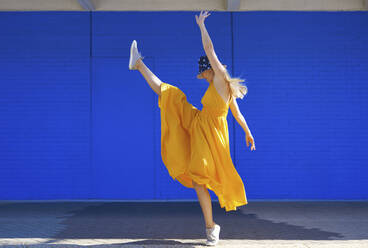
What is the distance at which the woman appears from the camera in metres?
4.09

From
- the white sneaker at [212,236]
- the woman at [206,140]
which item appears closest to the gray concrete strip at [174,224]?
the white sneaker at [212,236]

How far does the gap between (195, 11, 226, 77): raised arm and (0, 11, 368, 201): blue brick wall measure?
3.50 m

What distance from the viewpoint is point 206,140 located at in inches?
163

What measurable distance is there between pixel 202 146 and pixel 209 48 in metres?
0.93

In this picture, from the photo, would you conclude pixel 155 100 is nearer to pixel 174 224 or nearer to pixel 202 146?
pixel 174 224

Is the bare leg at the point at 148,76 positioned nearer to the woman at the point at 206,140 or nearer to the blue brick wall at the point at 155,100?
the woman at the point at 206,140

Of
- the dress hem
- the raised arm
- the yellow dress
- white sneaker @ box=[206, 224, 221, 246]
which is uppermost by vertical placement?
the raised arm

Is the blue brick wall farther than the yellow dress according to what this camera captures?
Yes

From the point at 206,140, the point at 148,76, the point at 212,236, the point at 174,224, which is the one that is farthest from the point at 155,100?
the point at 212,236

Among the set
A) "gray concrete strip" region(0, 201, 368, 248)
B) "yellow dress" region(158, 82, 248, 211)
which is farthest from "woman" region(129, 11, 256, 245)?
"gray concrete strip" region(0, 201, 368, 248)

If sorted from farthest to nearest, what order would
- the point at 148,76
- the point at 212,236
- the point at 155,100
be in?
the point at 155,100 < the point at 148,76 < the point at 212,236

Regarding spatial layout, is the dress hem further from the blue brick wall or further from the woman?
the blue brick wall

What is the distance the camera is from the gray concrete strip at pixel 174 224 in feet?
13.9

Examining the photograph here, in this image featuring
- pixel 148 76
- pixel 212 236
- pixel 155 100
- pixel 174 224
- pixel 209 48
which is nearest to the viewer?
pixel 209 48
